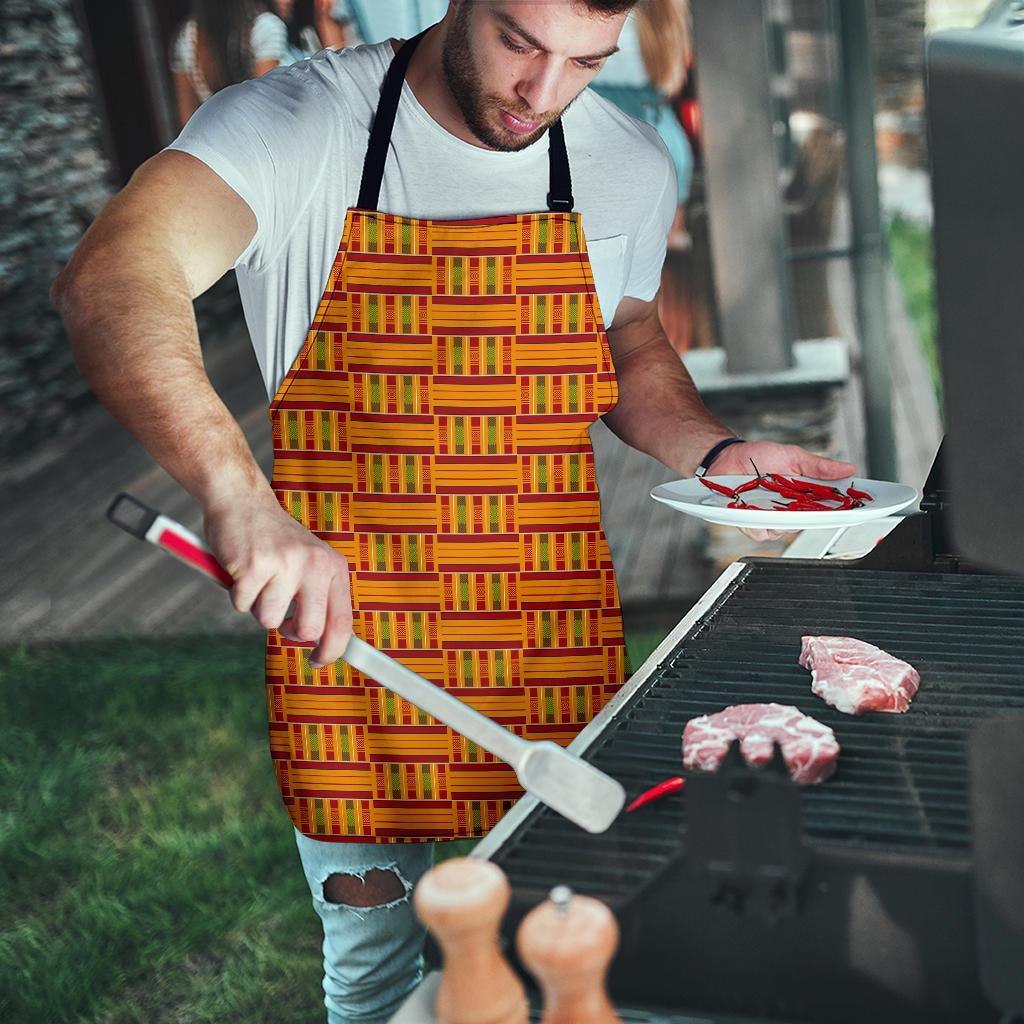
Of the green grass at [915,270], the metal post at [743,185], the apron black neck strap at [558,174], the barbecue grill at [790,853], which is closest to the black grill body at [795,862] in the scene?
the barbecue grill at [790,853]

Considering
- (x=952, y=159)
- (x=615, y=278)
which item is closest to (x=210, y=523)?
(x=952, y=159)

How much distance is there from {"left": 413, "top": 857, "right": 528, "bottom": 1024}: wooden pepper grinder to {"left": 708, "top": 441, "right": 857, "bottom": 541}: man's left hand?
928 millimetres

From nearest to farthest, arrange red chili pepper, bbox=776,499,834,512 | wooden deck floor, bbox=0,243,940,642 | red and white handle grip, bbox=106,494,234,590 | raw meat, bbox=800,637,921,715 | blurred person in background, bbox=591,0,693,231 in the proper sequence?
red and white handle grip, bbox=106,494,234,590 → raw meat, bbox=800,637,921,715 → red chili pepper, bbox=776,499,834,512 → blurred person in background, bbox=591,0,693,231 → wooden deck floor, bbox=0,243,940,642

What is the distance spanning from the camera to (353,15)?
5145mm

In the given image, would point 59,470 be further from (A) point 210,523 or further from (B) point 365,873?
(A) point 210,523

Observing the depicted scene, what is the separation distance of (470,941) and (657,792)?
39 cm

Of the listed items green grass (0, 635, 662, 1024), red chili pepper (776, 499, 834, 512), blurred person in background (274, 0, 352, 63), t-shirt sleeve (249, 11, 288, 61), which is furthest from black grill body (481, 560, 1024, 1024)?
t-shirt sleeve (249, 11, 288, 61)

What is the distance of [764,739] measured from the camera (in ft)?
4.34

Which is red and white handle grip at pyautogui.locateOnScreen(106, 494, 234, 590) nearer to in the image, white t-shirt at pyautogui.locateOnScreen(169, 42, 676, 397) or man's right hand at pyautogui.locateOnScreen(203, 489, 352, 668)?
man's right hand at pyautogui.locateOnScreen(203, 489, 352, 668)

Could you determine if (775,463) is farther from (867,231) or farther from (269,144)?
(867,231)

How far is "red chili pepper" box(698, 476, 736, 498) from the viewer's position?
1.81 meters

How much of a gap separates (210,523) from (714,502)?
2.26 ft

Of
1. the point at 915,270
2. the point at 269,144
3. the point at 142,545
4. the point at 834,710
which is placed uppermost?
the point at 269,144

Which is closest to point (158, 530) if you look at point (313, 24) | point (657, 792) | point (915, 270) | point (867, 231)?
point (657, 792)
